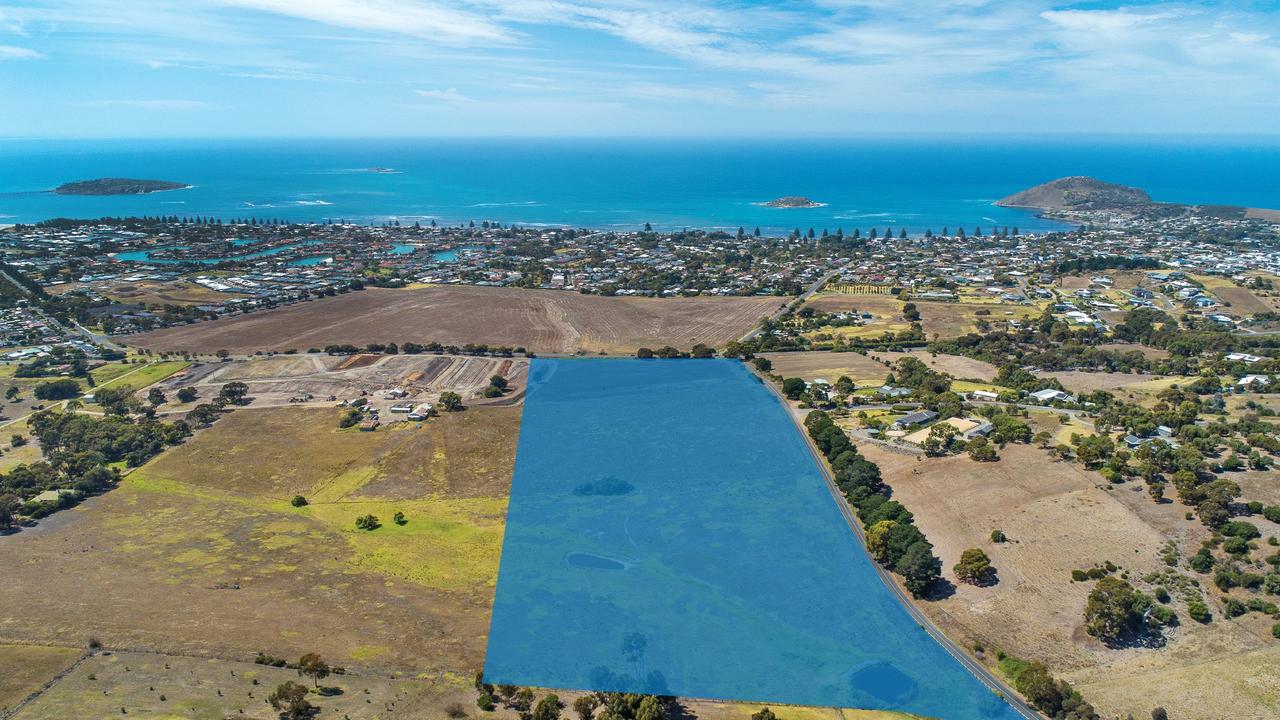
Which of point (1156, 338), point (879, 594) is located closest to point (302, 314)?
point (879, 594)

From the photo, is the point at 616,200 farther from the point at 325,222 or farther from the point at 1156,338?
the point at 1156,338

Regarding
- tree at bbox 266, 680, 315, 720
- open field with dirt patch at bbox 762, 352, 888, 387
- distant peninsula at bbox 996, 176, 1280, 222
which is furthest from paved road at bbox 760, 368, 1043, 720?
distant peninsula at bbox 996, 176, 1280, 222

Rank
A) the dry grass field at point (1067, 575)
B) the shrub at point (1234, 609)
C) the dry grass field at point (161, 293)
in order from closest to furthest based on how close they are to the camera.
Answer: the dry grass field at point (1067, 575) → the shrub at point (1234, 609) → the dry grass field at point (161, 293)

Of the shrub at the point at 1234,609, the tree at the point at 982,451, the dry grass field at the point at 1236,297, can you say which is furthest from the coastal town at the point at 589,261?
the shrub at the point at 1234,609

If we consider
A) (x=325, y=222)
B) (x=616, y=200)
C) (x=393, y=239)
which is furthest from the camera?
(x=616, y=200)

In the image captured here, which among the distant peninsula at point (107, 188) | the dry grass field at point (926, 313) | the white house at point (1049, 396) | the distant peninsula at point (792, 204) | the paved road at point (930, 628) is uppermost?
the distant peninsula at point (107, 188)

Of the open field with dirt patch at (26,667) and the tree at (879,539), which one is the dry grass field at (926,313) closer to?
the tree at (879,539)
